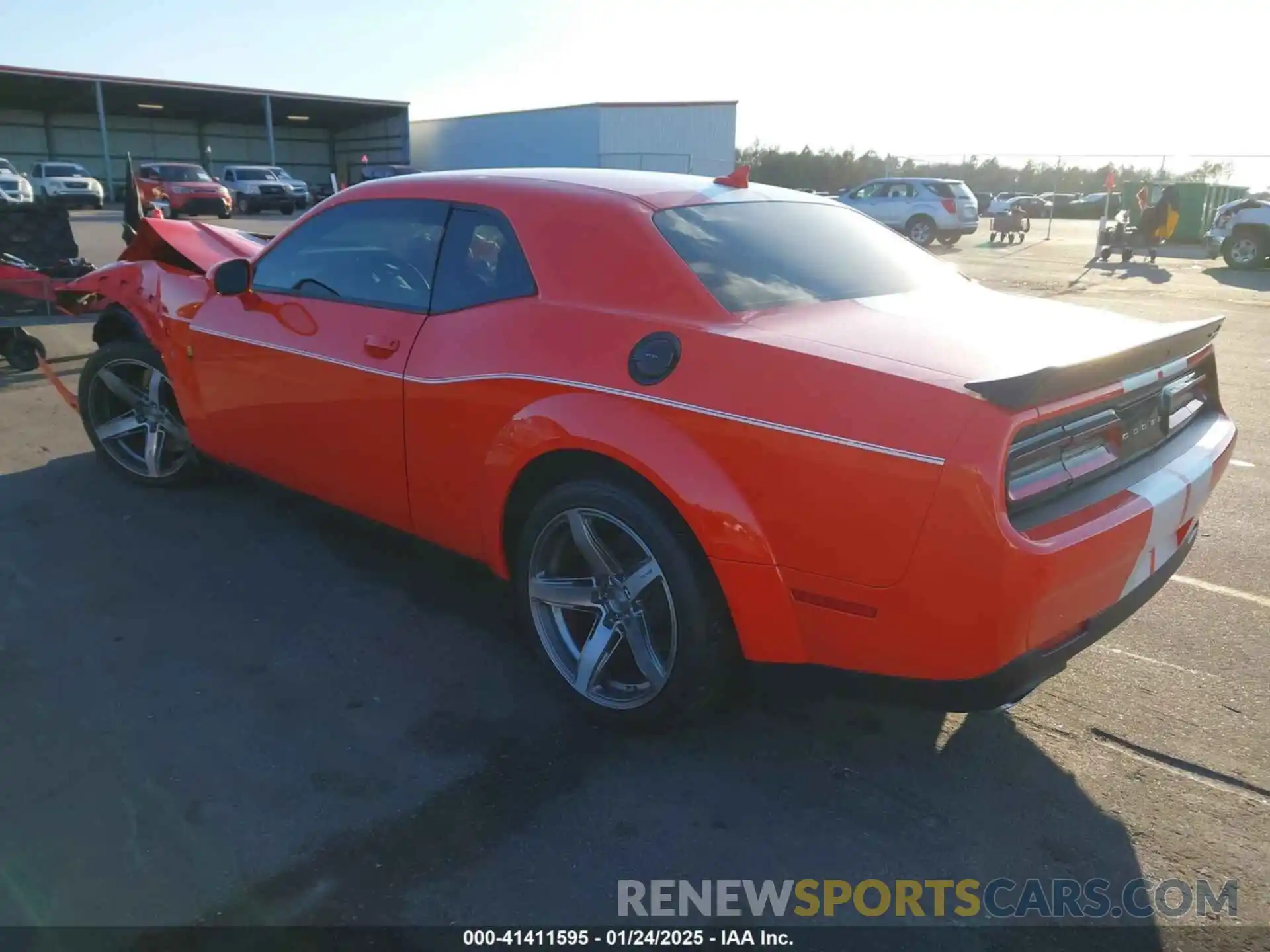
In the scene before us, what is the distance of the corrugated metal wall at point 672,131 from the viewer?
37.1 m

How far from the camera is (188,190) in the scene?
28.2 meters

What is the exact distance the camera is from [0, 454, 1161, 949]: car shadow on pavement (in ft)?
7.55

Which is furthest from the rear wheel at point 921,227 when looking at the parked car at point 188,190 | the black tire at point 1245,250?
the parked car at point 188,190

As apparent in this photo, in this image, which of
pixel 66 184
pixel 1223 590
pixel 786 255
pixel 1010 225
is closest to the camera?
pixel 786 255

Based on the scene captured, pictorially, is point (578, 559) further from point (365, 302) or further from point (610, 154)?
point (610, 154)

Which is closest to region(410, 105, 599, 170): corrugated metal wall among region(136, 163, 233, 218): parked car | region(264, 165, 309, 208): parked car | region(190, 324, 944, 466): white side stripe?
region(264, 165, 309, 208): parked car

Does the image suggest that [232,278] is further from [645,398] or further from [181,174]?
[181,174]

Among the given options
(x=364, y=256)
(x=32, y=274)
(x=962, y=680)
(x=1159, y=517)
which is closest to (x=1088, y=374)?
(x=1159, y=517)

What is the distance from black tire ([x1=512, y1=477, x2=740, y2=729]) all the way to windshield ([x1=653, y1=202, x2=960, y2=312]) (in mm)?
648

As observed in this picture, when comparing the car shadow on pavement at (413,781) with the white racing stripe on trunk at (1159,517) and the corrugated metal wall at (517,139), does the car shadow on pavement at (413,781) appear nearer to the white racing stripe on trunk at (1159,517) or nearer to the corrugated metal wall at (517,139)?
the white racing stripe on trunk at (1159,517)

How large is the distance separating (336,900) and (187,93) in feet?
146

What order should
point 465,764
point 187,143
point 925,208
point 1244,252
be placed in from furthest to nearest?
point 187,143 < point 925,208 < point 1244,252 < point 465,764

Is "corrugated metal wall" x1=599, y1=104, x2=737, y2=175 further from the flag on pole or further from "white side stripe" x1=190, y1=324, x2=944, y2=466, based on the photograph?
"white side stripe" x1=190, y1=324, x2=944, y2=466

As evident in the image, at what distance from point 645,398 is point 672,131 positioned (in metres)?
37.2
